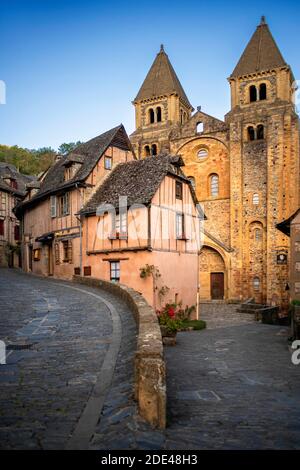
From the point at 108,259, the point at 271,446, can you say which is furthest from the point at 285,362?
the point at 108,259

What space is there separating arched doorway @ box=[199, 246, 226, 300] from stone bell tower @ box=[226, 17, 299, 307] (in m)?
1.89

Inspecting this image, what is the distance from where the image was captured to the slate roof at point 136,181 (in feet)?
61.9

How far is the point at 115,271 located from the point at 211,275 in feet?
49.5

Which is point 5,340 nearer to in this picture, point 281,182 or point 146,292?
point 146,292

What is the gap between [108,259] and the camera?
64.5 ft

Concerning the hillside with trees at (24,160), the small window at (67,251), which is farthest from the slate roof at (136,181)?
the hillside with trees at (24,160)

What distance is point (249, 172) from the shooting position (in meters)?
31.2

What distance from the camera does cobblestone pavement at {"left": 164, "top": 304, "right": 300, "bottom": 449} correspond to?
407 cm

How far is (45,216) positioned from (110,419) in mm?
22015

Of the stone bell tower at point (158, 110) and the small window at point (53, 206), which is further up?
the stone bell tower at point (158, 110)

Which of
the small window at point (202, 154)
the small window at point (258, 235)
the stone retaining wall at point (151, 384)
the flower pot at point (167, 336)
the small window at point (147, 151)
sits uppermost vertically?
the small window at point (147, 151)

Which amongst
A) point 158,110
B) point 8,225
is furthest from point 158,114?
point 8,225

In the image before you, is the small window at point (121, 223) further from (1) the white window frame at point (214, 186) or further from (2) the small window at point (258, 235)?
(1) the white window frame at point (214, 186)

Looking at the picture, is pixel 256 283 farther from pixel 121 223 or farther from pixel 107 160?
pixel 107 160
